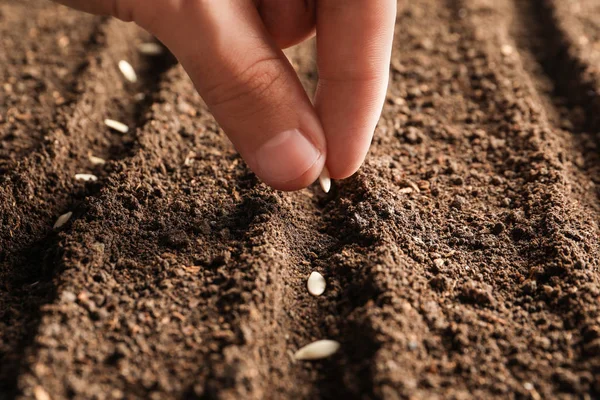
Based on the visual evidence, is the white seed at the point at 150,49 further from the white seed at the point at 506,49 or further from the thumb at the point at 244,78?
the white seed at the point at 506,49

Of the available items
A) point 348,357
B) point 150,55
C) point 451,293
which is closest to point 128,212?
point 348,357

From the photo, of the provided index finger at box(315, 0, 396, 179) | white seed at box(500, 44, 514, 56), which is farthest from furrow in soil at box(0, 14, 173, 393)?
white seed at box(500, 44, 514, 56)

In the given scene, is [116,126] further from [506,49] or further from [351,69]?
[506,49]

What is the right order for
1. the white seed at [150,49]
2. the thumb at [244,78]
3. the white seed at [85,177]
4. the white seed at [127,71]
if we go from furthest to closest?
the white seed at [150,49]
the white seed at [127,71]
the white seed at [85,177]
the thumb at [244,78]

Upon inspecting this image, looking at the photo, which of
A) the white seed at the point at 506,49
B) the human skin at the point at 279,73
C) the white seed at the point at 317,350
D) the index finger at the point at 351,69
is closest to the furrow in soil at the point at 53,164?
the human skin at the point at 279,73

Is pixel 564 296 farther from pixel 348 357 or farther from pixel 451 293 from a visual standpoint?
pixel 348 357

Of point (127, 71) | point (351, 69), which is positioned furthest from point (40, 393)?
point (127, 71)

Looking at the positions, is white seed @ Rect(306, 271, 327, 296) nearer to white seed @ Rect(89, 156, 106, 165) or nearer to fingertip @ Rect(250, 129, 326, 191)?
fingertip @ Rect(250, 129, 326, 191)
